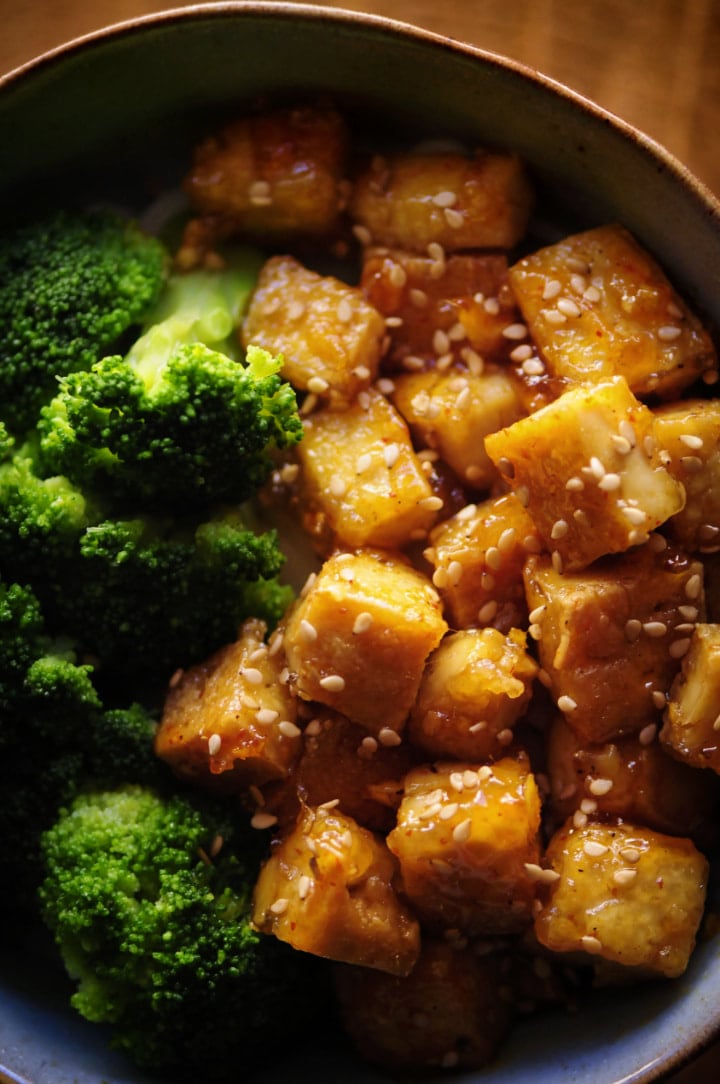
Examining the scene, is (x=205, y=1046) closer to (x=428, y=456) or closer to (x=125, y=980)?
(x=125, y=980)

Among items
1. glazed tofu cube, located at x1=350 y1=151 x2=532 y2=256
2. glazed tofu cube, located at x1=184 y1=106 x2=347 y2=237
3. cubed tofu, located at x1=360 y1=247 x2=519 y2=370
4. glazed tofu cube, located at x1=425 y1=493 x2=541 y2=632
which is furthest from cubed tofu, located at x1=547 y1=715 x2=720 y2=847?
glazed tofu cube, located at x1=184 y1=106 x2=347 y2=237

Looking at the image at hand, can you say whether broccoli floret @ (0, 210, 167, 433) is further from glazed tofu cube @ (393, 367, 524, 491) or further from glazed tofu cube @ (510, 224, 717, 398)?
glazed tofu cube @ (510, 224, 717, 398)

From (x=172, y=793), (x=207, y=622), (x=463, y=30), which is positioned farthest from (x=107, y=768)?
(x=463, y=30)

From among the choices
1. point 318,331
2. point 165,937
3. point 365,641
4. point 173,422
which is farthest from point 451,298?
point 165,937

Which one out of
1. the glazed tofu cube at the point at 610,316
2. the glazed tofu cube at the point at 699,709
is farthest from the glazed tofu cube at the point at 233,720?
the glazed tofu cube at the point at 610,316

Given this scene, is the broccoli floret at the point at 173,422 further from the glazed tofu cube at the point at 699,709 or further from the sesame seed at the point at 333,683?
the glazed tofu cube at the point at 699,709

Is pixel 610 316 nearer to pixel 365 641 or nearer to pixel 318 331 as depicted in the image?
pixel 318 331
